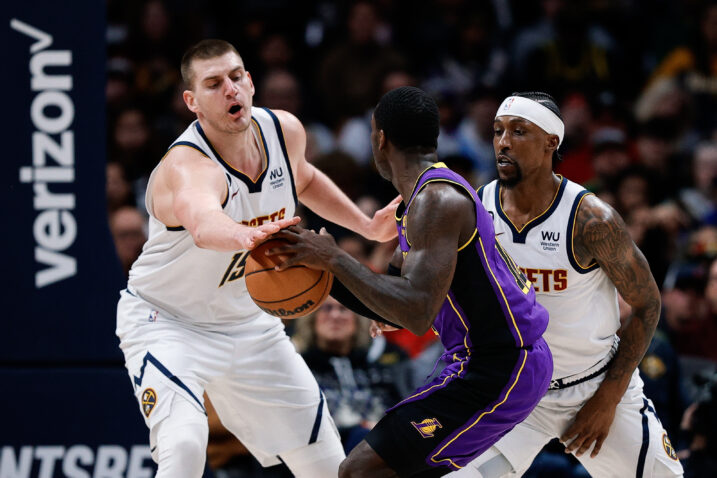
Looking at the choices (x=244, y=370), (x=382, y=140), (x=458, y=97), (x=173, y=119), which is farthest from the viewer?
(x=458, y=97)

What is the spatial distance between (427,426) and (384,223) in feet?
4.19

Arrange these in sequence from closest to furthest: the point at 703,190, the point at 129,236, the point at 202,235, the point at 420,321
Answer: the point at 420,321, the point at 202,235, the point at 129,236, the point at 703,190

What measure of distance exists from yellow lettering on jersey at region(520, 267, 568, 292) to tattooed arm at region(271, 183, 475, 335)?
2.50 feet

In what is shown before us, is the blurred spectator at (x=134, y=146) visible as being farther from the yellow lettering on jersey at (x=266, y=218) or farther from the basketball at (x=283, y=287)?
the basketball at (x=283, y=287)

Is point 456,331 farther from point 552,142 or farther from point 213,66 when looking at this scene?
point 213,66

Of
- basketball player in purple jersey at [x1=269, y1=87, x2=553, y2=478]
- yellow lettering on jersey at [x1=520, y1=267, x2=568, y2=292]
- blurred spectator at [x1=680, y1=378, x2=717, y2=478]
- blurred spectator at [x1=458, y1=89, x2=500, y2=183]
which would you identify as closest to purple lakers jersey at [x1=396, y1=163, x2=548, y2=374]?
basketball player in purple jersey at [x1=269, y1=87, x2=553, y2=478]

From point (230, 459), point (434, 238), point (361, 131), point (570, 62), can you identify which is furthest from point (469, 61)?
point (434, 238)

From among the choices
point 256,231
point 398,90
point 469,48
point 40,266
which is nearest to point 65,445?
point 40,266

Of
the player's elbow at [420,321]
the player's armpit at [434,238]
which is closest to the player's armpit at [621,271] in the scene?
the player's armpit at [434,238]

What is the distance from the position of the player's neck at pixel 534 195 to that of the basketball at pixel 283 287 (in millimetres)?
1110

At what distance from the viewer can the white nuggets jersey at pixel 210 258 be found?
4.66 metres

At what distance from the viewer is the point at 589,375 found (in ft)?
15.4

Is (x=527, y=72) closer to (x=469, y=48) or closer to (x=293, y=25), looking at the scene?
(x=469, y=48)

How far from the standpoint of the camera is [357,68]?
10.0m
